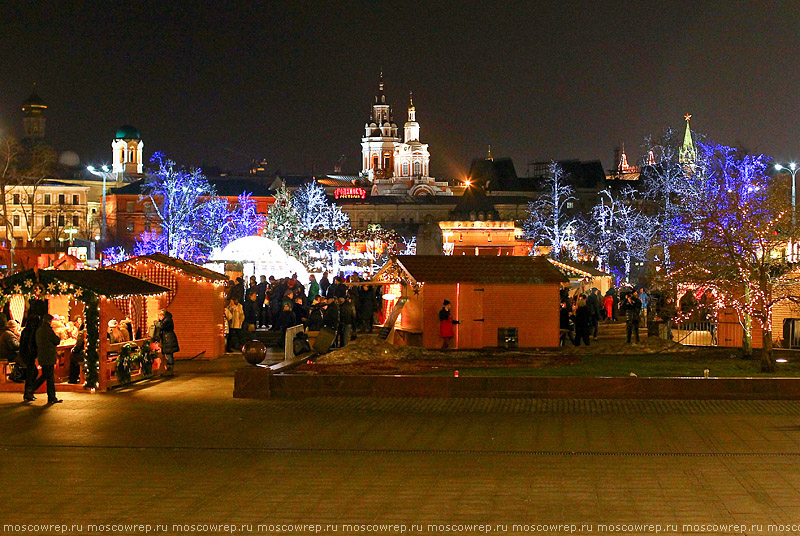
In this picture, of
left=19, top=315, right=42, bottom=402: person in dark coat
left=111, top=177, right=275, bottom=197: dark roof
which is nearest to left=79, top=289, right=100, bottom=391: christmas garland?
left=19, top=315, right=42, bottom=402: person in dark coat

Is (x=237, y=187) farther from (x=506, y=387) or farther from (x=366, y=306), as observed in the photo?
(x=506, y=387)

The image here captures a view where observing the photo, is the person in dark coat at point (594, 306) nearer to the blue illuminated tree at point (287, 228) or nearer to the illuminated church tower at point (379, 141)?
the blue illuminated tree at point (287, 228)

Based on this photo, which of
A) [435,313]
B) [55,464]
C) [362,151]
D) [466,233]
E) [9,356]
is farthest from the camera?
[362,151]

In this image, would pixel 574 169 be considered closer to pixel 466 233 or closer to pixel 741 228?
pixel 466 233

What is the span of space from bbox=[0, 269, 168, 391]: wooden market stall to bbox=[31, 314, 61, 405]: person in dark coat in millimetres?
797

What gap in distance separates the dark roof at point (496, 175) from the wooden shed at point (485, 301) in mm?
108628

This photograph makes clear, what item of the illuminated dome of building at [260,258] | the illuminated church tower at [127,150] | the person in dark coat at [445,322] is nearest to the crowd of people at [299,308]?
the person in dark coat at [445,322]

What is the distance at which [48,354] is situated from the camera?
1550cm

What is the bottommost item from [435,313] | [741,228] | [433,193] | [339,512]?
[339,512]

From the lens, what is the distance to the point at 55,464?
1073cm

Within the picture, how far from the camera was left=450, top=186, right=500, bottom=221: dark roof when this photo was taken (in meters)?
69.6

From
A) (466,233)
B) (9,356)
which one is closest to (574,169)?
(466,233)

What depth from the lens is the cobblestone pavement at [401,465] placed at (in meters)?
8.40

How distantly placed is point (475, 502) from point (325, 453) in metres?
2.85
